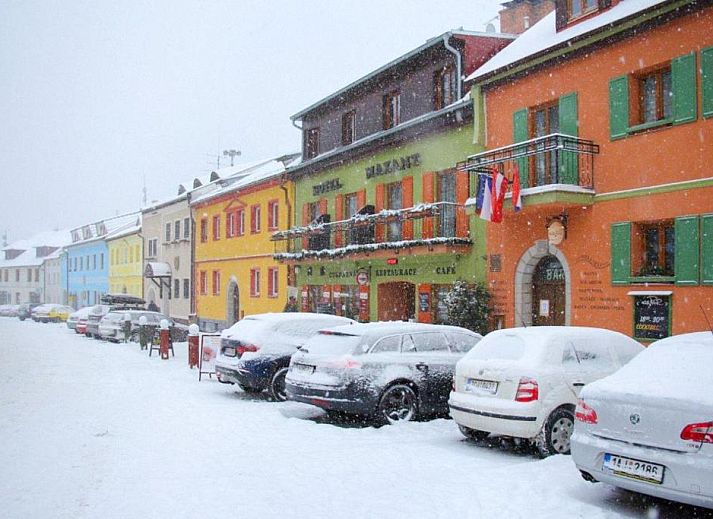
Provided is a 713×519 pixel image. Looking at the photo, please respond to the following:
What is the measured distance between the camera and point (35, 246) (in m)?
95.3

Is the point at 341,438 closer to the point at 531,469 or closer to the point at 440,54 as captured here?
the point at 531,469

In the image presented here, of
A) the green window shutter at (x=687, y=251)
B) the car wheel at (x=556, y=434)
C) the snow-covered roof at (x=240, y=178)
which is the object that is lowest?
the car wheel at (x=556, y=434)

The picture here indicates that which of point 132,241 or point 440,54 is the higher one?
point 440,54

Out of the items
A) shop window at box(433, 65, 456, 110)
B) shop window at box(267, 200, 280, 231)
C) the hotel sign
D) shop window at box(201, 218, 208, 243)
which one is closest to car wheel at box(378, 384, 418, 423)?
the hotel sign

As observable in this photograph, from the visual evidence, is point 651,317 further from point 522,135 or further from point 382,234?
point 382,234

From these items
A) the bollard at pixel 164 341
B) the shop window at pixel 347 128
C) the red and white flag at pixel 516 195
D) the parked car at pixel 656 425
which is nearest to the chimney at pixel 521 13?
the shop window at pixel 347 128

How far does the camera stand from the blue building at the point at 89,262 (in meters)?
62.8

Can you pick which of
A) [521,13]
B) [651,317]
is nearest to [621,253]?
[651,317]

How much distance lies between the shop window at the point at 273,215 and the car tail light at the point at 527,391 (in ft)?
71.8

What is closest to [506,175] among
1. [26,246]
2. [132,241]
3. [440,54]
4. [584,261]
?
[584,261]

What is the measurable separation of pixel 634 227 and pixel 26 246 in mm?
99271

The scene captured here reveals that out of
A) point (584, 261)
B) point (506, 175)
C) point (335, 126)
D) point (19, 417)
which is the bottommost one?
point (19, 417)

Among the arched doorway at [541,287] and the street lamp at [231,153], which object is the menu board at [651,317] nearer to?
the arched doorway at [541,287]

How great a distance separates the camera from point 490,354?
9.27 m
